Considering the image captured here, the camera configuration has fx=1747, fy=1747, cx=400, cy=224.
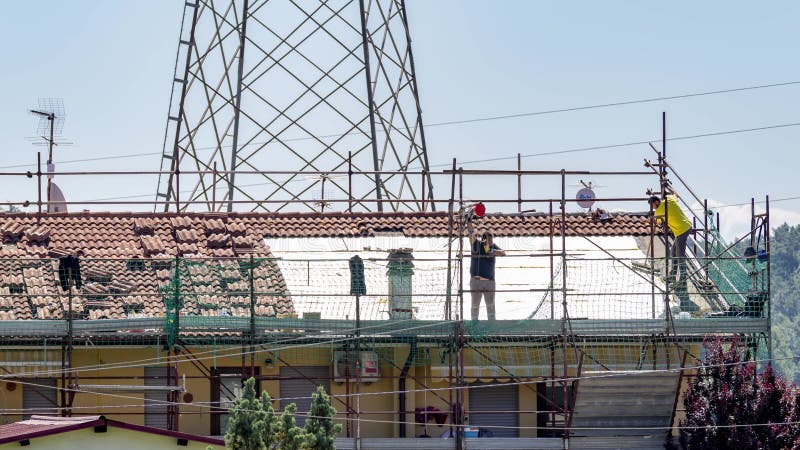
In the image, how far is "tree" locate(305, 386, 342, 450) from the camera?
23.5 meters

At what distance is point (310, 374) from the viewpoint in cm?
3038

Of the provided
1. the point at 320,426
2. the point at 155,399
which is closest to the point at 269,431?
the point at 320,426

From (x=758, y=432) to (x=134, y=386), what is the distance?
396 inches

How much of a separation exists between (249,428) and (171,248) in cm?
994

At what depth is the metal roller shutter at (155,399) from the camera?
97.5 feet

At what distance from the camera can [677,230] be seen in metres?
30.3

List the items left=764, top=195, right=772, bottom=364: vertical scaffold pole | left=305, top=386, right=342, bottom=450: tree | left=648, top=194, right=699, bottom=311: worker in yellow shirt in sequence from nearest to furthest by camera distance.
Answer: left=305, top=386, right=342, bottom=450: tree, left=764, top=195, right=772, bottom=364: vertical scaffold pole, left=648, top=194, right=699, bottom=311: worker in yellow shirt

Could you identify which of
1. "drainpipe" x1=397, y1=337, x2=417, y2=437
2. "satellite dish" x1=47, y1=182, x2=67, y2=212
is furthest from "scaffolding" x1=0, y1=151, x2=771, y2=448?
"satellite dish" x1=47, y1=182, x2=67, y2=212

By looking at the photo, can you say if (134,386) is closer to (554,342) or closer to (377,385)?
(377,385)

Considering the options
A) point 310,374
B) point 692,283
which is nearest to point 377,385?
point 310,374

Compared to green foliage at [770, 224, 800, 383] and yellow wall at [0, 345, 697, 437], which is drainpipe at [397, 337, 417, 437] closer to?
yellow wall at [0, 345, 697, 437]

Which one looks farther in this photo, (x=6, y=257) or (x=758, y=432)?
(x=6, y=257)

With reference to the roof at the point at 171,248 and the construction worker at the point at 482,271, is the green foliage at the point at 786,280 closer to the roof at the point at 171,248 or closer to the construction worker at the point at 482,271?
the roof at the point at 171,248

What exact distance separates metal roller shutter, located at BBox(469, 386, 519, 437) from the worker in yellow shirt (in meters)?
3.35
